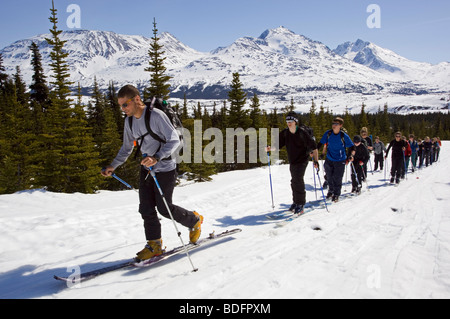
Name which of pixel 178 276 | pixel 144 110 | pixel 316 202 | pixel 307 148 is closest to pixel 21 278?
pixel 178 276

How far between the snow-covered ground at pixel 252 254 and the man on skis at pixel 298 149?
60 cm

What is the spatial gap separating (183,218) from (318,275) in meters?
2.20

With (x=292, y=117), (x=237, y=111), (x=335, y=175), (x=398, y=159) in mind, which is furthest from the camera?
(x=237, y=111)

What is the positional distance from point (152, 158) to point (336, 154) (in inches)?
257

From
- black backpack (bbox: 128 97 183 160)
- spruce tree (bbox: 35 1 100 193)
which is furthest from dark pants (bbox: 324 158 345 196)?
spruce tree (bbox: 35 1 100 193)

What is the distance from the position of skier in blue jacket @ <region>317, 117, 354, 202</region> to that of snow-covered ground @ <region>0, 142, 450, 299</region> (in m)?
0.77

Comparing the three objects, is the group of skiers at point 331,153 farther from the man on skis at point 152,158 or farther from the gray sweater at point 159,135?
the gray sweater at point 159,135

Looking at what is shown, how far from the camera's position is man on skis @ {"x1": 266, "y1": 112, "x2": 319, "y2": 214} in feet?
22.2

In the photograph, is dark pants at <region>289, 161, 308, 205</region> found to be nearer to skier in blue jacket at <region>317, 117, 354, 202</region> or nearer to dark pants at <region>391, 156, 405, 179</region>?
skier in blue jacket at <region>317, 117, 354, 202</region>

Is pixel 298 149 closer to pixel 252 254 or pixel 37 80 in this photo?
pixel 252 254

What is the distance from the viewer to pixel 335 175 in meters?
8.57

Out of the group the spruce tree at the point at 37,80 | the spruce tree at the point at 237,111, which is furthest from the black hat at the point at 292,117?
the spruce tree at the point at 37,80

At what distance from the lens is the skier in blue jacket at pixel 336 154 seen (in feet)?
27.5

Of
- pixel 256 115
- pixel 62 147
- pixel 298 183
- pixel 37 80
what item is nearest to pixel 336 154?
pixel 298 183
